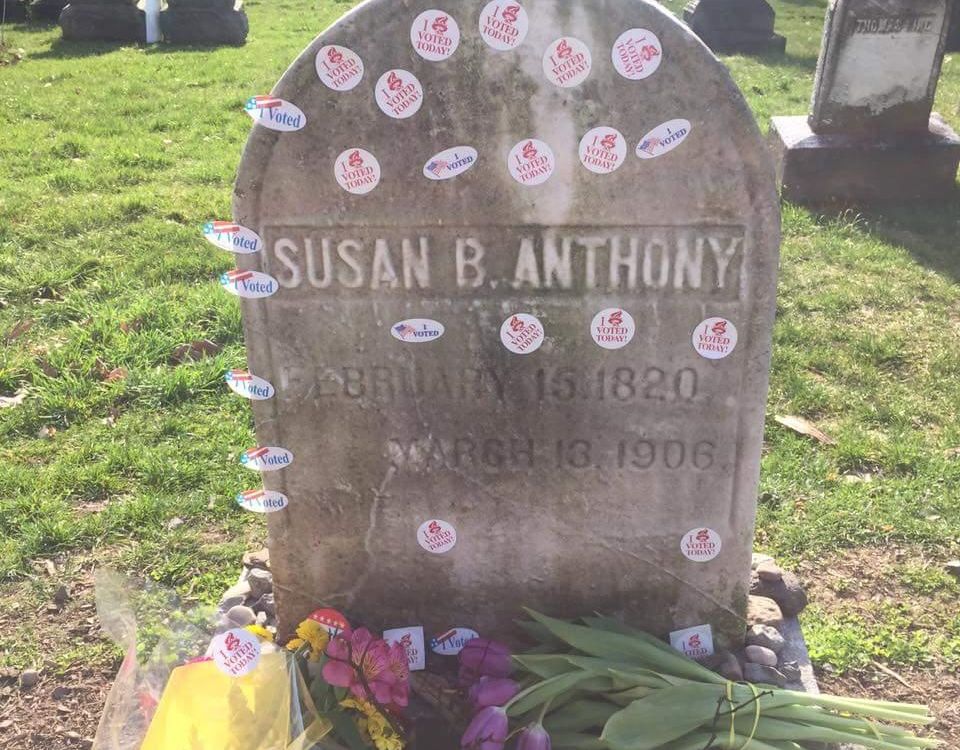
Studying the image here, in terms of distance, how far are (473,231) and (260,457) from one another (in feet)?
2.43

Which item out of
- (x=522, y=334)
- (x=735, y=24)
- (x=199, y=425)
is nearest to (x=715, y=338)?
(x=522, y=334)

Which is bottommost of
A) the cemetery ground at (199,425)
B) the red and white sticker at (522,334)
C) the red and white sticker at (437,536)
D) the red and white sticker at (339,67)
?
the cemetery ground at (199,425)

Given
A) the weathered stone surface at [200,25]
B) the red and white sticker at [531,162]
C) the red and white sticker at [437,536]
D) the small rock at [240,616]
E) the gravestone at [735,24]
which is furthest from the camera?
the gravestone at [735,24]

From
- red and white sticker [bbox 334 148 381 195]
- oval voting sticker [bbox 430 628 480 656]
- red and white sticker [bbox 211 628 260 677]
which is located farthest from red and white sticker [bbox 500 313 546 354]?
red and white sticker [bbox 211 628 260 677]

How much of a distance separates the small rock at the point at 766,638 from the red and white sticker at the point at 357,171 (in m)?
1.48

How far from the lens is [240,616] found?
101 inches

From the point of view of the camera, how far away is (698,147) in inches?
75.4

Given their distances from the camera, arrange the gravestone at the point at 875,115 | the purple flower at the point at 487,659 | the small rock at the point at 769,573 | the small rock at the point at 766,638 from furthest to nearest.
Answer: the gravestone at the point at 875,115, the small rock at the point at 769,573, the small rock at the point at 766,638, the purple flower at the point at 487,659

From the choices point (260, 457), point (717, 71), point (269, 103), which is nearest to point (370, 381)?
point (260, 457)

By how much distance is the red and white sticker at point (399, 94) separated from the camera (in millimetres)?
1896

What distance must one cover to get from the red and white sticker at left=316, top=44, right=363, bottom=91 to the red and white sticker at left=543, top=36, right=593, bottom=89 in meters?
0.37

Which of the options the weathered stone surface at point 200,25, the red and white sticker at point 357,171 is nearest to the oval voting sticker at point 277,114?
the red and white sticker at point 357,171

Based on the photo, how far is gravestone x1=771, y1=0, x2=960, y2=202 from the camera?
5.68m

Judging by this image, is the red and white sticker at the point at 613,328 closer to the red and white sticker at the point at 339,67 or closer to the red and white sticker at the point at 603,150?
the red and white sticker at the point at 603,150
